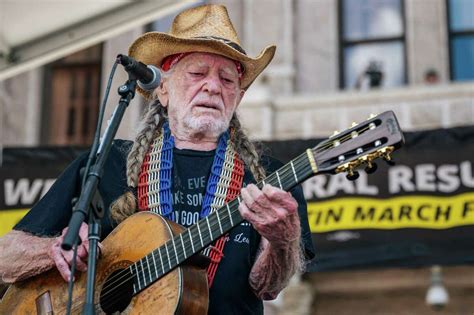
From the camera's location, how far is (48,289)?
375 centimetres

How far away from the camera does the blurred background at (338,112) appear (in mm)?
8195

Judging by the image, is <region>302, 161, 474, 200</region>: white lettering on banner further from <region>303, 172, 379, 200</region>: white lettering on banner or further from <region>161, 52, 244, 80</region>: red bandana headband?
<region>161, 52, 244, 80</region>: red bandana headband

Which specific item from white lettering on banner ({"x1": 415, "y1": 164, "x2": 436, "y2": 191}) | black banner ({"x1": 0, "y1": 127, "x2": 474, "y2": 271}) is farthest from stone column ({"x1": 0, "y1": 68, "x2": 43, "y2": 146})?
white lettering on banner ({"x1": 415, "y1": 164, "x2": 436, "y2": 191})

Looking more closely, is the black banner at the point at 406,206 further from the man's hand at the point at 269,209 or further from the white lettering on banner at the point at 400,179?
the man's hand at the point at 269,209

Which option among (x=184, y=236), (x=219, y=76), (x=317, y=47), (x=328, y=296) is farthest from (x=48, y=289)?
(x=317, y=47)

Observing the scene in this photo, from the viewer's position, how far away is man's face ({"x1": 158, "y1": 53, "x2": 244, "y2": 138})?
152 inches

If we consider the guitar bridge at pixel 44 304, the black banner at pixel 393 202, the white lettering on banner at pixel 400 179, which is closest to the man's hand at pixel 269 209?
the guitar bridge at pixel 44 304

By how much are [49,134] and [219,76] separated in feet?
33.8

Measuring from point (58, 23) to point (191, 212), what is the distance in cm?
308

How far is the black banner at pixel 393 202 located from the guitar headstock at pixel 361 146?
16.3ft

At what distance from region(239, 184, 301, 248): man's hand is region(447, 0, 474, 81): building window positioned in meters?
9.77

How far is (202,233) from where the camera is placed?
3426mm

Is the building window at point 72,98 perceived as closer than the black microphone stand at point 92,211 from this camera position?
No

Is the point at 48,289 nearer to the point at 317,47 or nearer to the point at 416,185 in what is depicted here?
the point at 416,185
